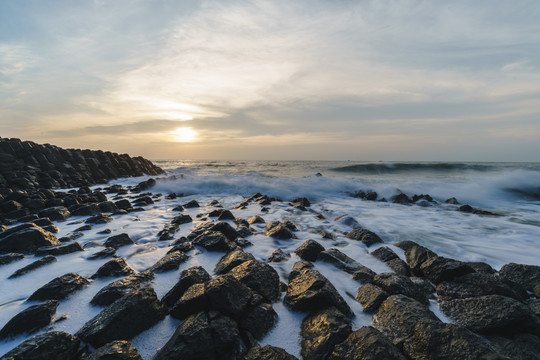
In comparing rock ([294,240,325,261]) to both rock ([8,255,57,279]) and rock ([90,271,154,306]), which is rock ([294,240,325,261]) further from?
rock ([8,255,57,279])

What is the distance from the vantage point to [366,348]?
5.36 feet

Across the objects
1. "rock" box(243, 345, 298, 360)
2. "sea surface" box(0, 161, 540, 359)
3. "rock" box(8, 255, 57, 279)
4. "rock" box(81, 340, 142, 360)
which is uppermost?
"rock" box(81, 340, 142, 360)

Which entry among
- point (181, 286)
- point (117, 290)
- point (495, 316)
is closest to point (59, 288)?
point (117, 290)

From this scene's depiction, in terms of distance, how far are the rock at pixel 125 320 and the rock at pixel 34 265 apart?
1.87 meters

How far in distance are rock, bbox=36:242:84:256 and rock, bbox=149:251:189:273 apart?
1.60 meters

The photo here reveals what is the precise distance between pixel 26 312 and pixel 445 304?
402 cm

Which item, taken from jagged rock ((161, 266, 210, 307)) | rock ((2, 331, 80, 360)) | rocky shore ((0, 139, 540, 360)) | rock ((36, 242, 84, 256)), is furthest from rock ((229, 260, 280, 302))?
rock ((36, 242, 84, 256))

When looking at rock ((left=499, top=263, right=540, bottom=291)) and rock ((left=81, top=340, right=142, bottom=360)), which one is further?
rock ((left=499, top=263, right=540, bottom=291))

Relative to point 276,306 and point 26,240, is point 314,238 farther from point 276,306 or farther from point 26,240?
point 26,240

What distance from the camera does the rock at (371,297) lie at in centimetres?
231

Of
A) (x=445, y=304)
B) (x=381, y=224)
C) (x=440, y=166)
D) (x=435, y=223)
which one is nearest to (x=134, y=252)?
(x=445, y=304)

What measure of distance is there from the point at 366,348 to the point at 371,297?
0.85 m

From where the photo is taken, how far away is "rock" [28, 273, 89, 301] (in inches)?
92.8

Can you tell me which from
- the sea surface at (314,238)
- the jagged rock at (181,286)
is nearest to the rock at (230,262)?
the sea surface at (314,238)
